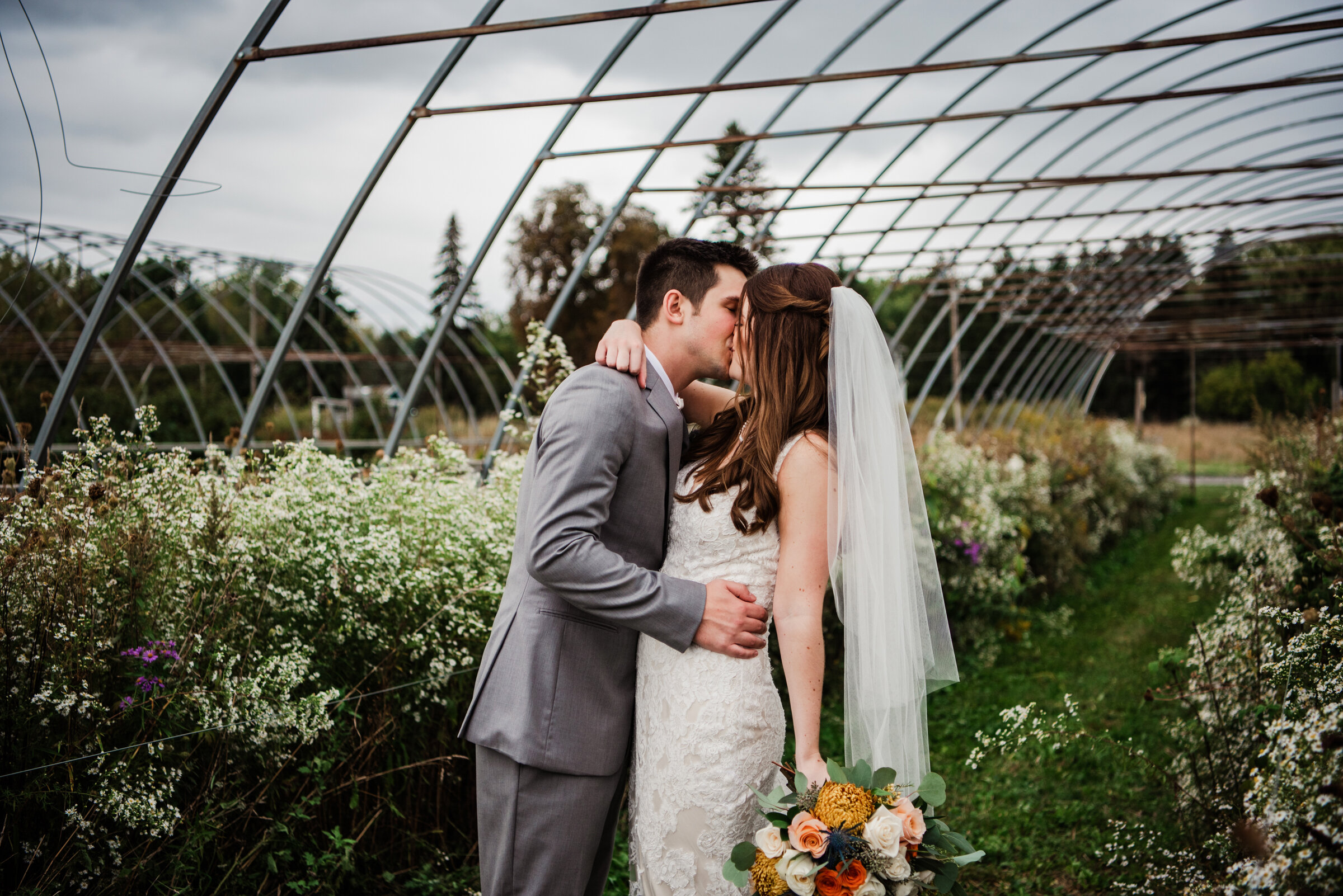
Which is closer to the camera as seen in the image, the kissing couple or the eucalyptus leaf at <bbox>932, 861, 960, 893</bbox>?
the eucalyptus leaf at <bbox>932, 861, 960, 893</bbox>

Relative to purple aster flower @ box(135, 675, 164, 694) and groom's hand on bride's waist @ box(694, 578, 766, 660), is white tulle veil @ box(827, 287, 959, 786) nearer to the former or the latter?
groom's hand on bride's waist @ box(694, 578, 766, 660)

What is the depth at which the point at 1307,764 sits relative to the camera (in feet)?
5.74

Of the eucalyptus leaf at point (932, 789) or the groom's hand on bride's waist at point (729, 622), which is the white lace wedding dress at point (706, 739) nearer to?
the groom's hand on bride's waist at point (729, 622)

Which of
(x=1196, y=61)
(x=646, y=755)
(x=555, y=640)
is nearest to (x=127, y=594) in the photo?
(x=555, y=640)

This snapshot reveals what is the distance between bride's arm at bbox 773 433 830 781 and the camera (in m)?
1.92

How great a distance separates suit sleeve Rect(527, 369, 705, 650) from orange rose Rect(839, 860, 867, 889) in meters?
0.54

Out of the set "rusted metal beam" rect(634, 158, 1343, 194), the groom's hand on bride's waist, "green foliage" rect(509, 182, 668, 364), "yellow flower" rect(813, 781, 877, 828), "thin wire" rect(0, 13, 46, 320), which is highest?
"green foliage" rect(509, 182, 668, 364)

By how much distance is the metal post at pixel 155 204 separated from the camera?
318 cm

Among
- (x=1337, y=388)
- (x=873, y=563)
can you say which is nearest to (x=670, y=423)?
(x=873, y=563)

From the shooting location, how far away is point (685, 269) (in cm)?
230

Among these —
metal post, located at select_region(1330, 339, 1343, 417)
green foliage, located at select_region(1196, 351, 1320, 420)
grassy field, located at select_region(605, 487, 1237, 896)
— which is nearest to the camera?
grassy field, located at select_region(605, 487, 1237, 896)

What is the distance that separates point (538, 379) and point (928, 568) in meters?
2.16

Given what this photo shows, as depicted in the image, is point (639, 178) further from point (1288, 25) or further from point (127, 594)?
point (127, 594)

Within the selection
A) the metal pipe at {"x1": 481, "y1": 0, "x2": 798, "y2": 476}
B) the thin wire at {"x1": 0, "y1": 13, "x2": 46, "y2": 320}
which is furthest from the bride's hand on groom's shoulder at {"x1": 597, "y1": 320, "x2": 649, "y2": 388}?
the metal pipe at {"x1": 481, "y1": 0, "x2": 798, "y2": 476}
